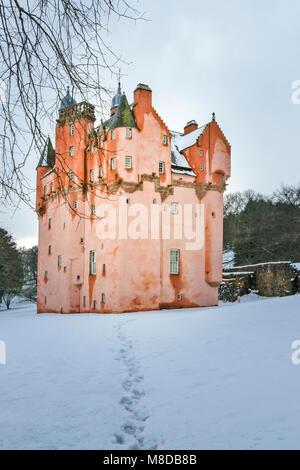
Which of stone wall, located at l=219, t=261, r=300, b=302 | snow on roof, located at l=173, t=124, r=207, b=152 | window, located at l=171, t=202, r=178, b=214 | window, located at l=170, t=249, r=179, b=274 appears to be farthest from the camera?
stone wall, located at l=219, t=261, r=300, b=302

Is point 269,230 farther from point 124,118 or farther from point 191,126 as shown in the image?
point 124,118

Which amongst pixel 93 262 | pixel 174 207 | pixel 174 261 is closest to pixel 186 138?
pixel 174 207

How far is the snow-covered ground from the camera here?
4.78 m

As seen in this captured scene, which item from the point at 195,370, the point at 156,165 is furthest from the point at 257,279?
the point at 195,370

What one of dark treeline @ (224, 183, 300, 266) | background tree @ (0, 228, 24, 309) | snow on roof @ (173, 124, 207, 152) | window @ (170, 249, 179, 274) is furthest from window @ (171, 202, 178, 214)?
dark treeline @ (224, 183, 300, 266)

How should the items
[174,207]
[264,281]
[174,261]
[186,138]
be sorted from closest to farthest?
1. [174,261]
2. [174,207]
3. [186,138]
4. [264,281]

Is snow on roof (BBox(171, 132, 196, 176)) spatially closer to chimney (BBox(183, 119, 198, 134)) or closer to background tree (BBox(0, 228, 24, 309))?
chimney (BBox(183, 119, 198, 134))

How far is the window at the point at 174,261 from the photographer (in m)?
31.3

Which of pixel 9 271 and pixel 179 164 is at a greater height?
pixel 179 164

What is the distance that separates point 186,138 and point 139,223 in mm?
13277

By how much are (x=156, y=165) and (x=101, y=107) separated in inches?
1023

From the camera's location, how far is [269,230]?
6316cm

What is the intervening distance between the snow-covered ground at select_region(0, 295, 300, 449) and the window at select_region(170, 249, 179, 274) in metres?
19.3

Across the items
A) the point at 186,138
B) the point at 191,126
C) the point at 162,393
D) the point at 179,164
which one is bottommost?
the point at 162,393
